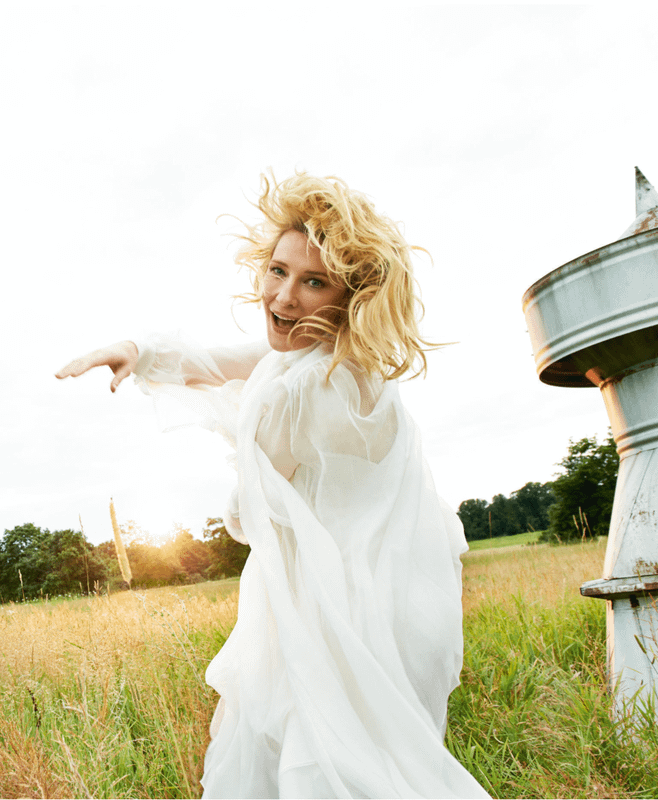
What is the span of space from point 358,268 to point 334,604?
3.51 ft

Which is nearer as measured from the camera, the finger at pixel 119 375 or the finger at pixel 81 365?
the finger at pixel 81 365

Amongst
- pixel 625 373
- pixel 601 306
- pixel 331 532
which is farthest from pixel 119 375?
pixel 625 373

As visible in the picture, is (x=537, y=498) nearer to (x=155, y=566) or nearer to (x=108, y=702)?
(x=155, y=566)

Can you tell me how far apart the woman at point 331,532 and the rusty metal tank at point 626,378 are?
838mm

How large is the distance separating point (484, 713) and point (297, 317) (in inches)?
70.4

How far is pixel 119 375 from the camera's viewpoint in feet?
6.30

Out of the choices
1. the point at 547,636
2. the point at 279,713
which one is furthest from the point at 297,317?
the point at 547,636

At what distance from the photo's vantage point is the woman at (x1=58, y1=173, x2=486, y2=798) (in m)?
1.54

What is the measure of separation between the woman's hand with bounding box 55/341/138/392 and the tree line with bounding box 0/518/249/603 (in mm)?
3312

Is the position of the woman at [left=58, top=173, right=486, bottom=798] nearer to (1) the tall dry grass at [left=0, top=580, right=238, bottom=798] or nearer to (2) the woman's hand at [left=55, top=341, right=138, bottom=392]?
(2) the woman's hand at [left=55, top=341, right=138, bottom=392]

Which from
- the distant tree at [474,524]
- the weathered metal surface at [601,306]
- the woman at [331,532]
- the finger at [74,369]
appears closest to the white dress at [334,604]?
the woman at [331,532]

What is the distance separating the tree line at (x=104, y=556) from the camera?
5777mm

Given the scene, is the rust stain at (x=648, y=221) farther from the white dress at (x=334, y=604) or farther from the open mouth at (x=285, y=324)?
the open mouth at (x=285, y=324)

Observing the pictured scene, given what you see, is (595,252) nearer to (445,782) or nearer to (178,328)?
(178,328)
